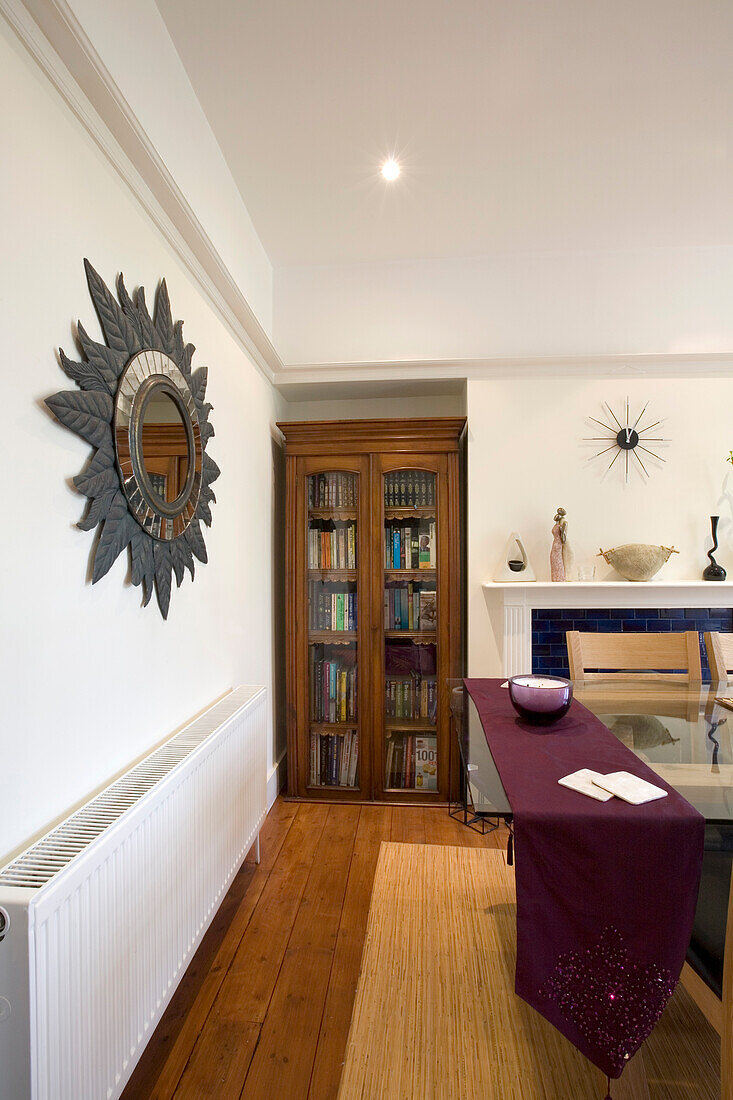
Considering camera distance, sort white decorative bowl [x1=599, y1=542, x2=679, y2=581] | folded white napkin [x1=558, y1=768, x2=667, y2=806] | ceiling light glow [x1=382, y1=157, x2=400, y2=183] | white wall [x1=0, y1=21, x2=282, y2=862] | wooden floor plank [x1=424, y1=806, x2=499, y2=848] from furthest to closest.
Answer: white decorative bowl [x1=599, y1=542, x2=679, y2=581]
wooden floor plank [x1=424, y1=806, x2=499, y2=848]
ceiling light glow [x1=382, y1=157, x2=400, y2=183]
folded white napkin [x1=558, y1=768, x2=667, y2=806]
white wall [x1=0, y1=21, x2=282, y2=862]

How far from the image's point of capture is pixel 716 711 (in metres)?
1.93

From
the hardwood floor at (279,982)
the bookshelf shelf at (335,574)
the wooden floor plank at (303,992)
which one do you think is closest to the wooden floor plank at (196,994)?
the hardwood floor at (279,982)

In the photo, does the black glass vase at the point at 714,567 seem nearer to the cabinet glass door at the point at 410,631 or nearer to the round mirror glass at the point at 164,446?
the cabinet glass door at the point at 410,631

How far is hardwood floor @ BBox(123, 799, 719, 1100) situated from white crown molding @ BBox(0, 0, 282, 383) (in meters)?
2.30

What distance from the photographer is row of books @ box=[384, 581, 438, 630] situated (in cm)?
322

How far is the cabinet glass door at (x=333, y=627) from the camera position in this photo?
3.25 meters

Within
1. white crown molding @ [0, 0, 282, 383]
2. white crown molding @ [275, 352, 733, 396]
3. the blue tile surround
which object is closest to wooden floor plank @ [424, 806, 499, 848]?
the blue tile surround

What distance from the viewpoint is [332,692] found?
327 cm

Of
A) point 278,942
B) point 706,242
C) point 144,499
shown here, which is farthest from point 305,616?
point 706,242

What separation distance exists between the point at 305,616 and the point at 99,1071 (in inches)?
87.5

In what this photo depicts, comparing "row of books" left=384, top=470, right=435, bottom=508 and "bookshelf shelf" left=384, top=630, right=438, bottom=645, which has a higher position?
"row of books" left=384, top=470, right=435, bottom=508

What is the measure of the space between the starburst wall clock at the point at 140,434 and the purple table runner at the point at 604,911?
1.12 meters

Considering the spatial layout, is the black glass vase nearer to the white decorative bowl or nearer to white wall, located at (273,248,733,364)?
the white decorative bowl

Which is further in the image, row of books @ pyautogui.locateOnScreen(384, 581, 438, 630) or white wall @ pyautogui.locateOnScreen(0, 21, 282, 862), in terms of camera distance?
row of books @ pyautogui.locateOnScreen(384, 581, 438, 630)
